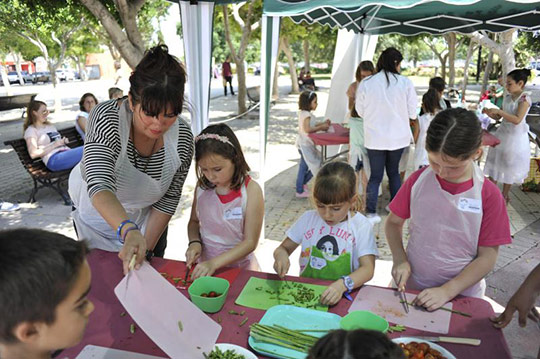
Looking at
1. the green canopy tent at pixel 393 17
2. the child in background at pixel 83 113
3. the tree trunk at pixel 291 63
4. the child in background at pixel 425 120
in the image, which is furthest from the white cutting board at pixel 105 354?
the tree trunk at pixel 291 63

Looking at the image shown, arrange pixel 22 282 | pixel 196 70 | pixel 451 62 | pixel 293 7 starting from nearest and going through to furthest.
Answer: pixel 22 282 → pixel 293 7 → pixel 196 70 → pixel 451 62

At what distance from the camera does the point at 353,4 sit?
408 centimetres

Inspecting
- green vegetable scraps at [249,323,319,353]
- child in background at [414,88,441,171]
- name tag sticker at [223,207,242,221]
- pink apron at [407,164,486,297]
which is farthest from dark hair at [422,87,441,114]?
green vegetable scraps at [249,323,319,353]

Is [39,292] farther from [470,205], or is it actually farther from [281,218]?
[281,218]

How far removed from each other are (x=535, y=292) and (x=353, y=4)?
3.36m

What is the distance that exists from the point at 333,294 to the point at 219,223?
0.85m

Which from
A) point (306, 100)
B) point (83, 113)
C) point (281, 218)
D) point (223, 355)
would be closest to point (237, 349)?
point (223, 355)

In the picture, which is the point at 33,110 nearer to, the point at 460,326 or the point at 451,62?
the point at 460,326

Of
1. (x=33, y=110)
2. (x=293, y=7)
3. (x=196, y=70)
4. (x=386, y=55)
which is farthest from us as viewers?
(x=33, y=110)

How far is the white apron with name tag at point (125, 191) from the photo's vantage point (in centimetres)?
185

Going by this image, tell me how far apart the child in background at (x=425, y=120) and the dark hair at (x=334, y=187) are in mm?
3481

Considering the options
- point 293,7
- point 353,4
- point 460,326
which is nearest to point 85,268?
point 460,326

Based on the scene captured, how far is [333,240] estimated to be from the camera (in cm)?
195

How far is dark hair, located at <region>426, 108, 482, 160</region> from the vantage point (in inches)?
66.0
